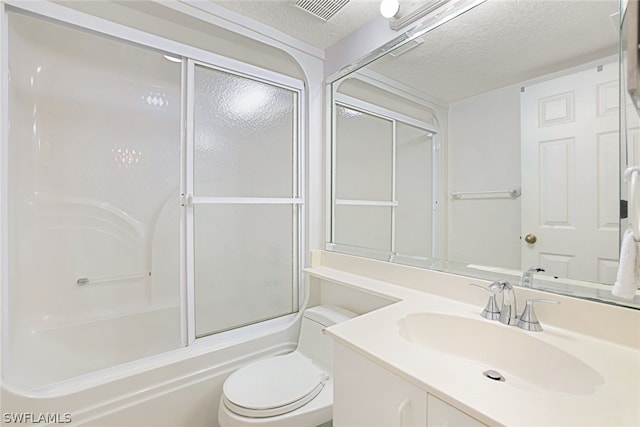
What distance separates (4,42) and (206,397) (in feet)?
5.97

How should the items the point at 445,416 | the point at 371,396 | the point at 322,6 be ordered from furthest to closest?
the point at 322,6 < the point at 371,396 < the point at 445,416

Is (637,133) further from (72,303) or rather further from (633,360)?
(72,303)

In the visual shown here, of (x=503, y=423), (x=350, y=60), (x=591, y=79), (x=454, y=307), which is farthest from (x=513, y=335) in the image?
(x=350, y=60)

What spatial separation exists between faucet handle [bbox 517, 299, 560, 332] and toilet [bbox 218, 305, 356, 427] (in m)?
0.82

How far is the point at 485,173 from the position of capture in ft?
4.04

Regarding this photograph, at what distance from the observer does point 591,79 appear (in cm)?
93

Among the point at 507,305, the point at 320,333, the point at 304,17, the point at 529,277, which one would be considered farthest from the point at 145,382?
the point at 304,17

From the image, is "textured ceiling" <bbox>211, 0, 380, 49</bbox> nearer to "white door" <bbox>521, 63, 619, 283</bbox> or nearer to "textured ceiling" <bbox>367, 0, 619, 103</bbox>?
"textured ceiling" <bbox>367, 0, 619, 103</bbox>

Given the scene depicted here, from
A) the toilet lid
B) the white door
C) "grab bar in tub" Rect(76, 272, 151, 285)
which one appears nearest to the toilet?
the toilet lid

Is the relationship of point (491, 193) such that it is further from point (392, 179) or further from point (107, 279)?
point (107, 279)

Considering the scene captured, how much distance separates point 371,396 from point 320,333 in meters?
0.78

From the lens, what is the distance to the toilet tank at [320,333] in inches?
58.1

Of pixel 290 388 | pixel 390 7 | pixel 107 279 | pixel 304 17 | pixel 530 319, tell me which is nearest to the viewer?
pixel 530 319

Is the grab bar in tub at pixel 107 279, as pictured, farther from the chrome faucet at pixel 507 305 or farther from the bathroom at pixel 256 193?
the chrome faucet at pixel 507 305
